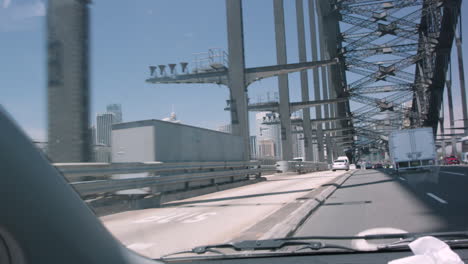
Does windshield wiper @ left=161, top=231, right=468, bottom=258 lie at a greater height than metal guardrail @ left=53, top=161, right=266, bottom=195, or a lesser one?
lesser

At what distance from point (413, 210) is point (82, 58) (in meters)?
7.33

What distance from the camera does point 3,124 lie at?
1.31 metres

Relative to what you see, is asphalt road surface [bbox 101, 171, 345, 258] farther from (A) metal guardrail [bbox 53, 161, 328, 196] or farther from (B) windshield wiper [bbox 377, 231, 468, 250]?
(B) windshield wiper [bbox 377, 231, 468, 250]

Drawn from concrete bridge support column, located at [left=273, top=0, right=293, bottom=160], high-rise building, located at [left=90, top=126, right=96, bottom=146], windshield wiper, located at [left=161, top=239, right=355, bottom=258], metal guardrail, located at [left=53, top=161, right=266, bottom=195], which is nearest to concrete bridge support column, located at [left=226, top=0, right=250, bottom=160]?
metal guardrail, located at [left=53, top=161, right=266, bottom=195]

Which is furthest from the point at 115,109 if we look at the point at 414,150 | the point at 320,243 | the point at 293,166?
the point at 293,166

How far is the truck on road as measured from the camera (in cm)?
2702

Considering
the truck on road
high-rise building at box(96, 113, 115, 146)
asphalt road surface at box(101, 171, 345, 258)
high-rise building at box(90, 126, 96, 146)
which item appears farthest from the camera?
the truck on road

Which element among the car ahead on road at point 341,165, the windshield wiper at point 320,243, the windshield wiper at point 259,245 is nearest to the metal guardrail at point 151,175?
the windshield wiper at point 259,245

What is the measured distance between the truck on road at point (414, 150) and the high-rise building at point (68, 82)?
26315 mm

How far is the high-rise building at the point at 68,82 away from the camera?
13.2ft

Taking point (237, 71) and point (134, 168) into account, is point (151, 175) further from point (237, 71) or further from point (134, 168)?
point (237, 71)

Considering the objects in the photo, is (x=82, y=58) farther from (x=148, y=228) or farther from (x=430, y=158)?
(x=430, y=158)

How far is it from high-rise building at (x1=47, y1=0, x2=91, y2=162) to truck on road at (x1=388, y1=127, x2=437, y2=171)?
1036 inches

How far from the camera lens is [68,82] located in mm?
4527
